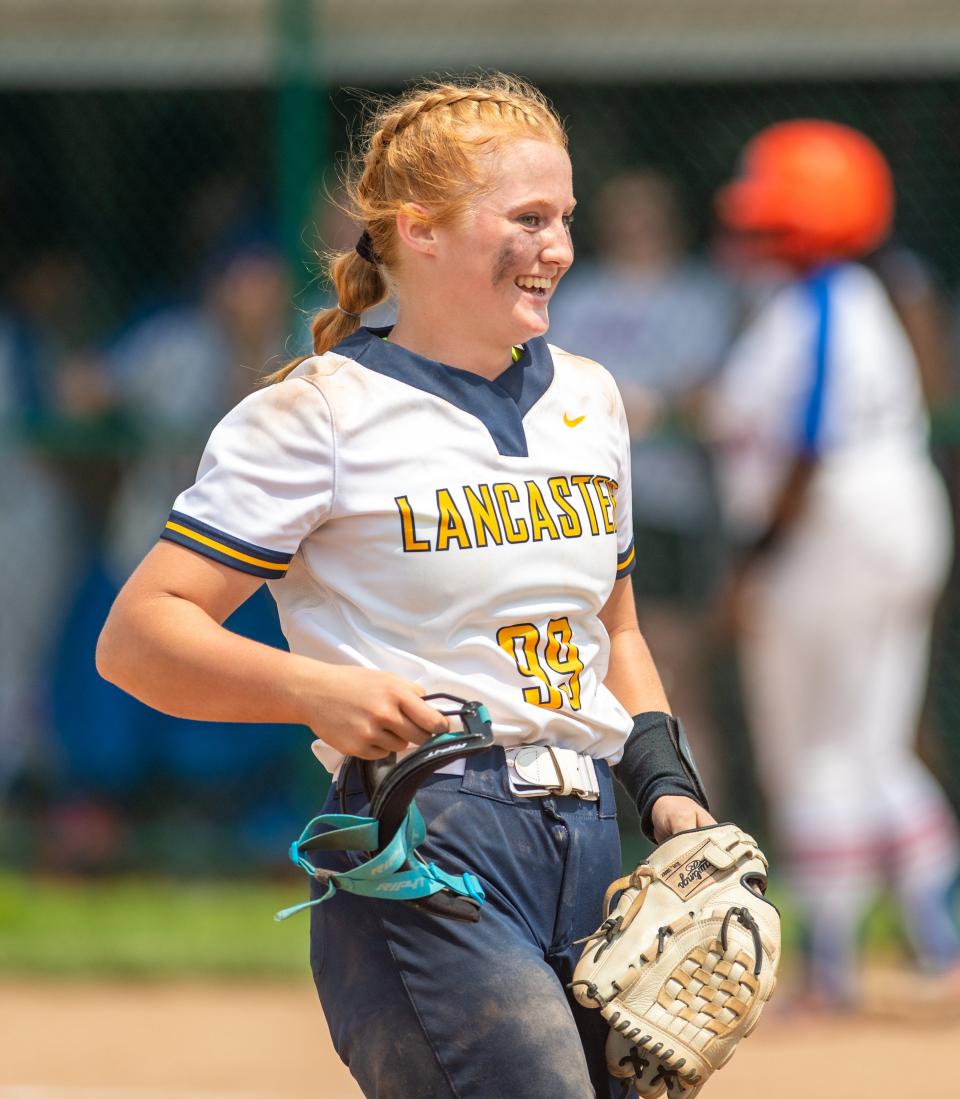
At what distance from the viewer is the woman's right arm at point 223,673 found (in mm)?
2270

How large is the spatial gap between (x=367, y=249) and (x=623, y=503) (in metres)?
0.50

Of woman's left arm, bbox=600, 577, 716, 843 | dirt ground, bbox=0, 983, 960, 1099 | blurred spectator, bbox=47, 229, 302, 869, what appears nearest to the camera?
woman's left arm, bbox=600, 577, 716, 843

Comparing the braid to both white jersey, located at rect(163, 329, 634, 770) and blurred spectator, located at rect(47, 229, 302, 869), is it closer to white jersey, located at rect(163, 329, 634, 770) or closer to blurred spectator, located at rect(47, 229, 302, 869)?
white jersey, located at rect(163, 329, 634, 770)

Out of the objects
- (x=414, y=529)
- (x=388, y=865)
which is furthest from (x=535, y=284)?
(x=388, y=865)

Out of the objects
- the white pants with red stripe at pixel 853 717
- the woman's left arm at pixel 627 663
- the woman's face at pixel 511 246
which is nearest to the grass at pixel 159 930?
the white pants with red stripe at pixel 853 717

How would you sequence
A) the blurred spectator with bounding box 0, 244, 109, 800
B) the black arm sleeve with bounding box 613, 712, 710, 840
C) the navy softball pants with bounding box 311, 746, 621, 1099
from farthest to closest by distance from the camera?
1. the blurred spectator with bounding box 0, 244, 109, 800
2. the black arm sleeve with bounding box 613, 712, 710, 840
3. the navy softball pants with bounding box 311, 746, 621, 1099

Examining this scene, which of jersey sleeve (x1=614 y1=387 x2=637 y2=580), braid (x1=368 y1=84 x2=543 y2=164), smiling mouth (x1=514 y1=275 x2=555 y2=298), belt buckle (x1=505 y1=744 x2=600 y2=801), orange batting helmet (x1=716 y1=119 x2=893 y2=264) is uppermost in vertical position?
orange batting helmet (x1=716 y1=119 x2=893 y2=264)

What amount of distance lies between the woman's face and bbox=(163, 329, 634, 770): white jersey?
0.09 meters

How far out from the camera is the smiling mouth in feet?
8.42

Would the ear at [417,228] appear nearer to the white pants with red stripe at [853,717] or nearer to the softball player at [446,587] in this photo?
the softball player at [446,587]

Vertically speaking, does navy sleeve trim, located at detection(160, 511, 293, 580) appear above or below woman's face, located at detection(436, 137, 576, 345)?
below

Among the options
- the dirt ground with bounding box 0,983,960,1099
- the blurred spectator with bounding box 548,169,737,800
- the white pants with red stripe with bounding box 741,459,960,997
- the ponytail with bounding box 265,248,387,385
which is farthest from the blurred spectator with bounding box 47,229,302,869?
the ponytail with bounding box 265,248,387,385

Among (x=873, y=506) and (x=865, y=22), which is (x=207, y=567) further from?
(x=865, y=22)

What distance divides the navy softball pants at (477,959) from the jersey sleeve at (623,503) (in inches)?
16.0
